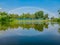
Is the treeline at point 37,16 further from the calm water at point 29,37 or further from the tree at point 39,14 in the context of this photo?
the calm water at point 29,37

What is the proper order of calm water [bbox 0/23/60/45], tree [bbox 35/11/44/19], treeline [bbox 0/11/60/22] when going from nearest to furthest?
calm water [bbox 0/23/60/45] < tree [bbox 35/11/44/19] < treeline [bbox 0/11/60/22]

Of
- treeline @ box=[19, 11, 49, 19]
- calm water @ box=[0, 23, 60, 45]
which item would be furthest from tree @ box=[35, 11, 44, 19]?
calm water @ box=[0, 23, 60, 45]

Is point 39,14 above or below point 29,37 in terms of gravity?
above

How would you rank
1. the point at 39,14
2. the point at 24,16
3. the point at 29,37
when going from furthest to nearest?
the point at 24,16 → the point at 39,14 → the point at 29,37

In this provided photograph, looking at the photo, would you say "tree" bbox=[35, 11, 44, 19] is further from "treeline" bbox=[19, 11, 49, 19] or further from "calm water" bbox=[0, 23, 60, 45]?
"calm water" bbox=[0, 23, 60, 45]

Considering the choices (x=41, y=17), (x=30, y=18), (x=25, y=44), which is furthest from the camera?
(x=30, y=18)

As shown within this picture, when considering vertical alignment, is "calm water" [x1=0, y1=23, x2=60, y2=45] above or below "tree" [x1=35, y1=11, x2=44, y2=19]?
below

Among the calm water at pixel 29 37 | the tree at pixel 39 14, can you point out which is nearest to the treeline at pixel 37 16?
the tree at pixel 39 14

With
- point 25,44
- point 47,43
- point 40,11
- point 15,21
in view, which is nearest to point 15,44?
point 25,44

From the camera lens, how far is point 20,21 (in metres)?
7.54

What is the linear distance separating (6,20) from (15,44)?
4.64 metres

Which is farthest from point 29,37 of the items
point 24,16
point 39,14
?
point 24,16

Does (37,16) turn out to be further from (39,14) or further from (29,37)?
(29,37)

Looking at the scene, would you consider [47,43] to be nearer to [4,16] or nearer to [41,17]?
[41,17]
